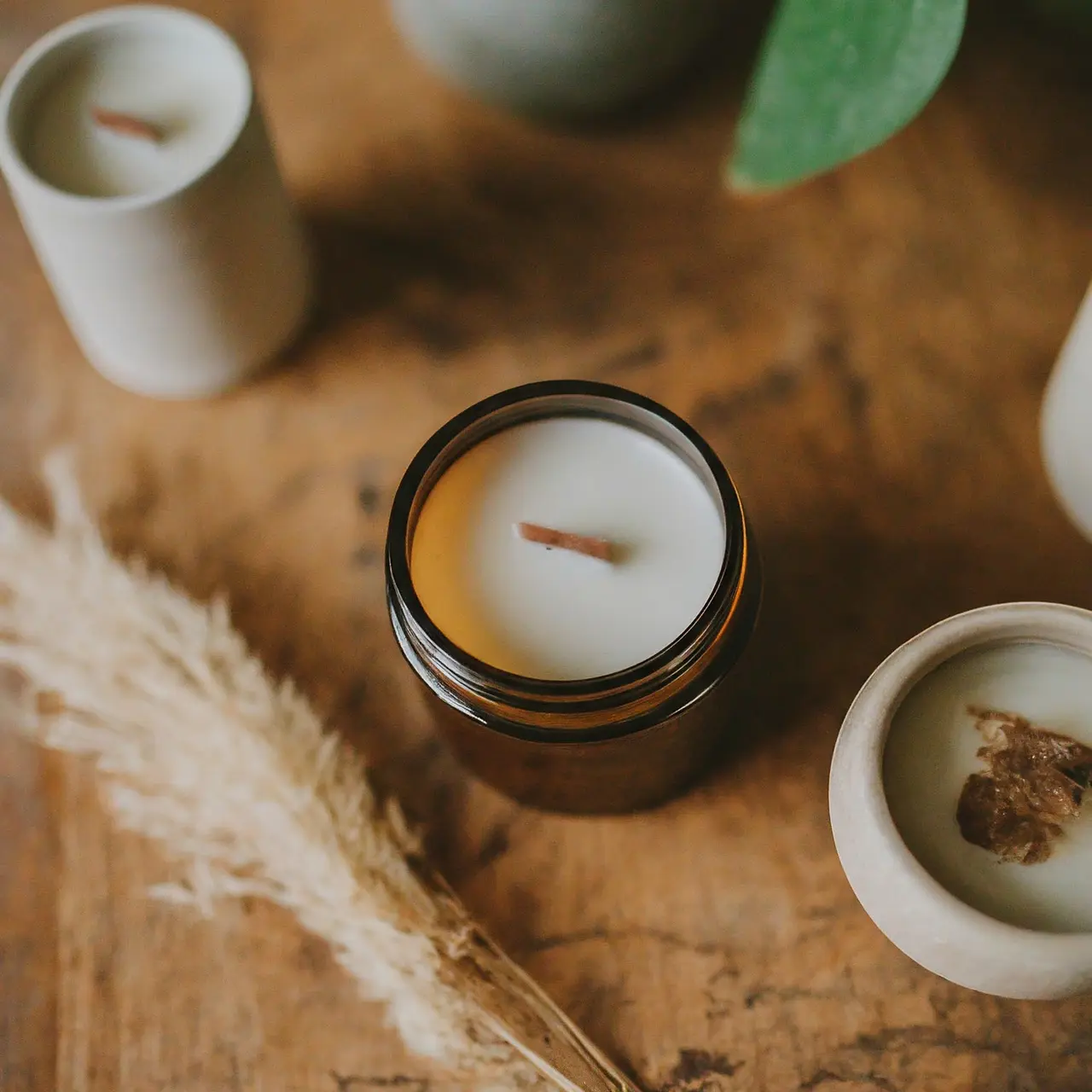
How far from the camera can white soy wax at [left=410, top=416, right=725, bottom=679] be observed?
47 cm

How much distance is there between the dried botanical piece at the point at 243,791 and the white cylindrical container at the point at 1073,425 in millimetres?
324

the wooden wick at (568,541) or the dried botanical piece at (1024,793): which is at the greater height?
the wooden wick at (568,541)

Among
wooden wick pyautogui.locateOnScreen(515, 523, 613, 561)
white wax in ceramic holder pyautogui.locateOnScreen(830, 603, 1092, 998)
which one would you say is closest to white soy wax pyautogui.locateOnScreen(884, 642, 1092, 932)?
white wax in ceramic holder pyautogui.locateOnScreen(830, 603, 1092, 998)

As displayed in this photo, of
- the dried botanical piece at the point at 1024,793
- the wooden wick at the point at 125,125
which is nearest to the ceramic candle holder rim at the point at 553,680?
the dried botanical piece at the point at 1024,793

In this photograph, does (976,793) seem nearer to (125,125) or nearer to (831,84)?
(831,84)

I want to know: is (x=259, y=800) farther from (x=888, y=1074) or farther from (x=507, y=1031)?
(x=888, y=1074)

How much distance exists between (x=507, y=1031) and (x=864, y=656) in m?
0.23

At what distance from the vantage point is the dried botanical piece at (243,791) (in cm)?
50

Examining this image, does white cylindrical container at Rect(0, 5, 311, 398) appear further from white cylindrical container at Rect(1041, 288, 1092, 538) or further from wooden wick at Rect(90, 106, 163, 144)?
white cylindrical container at Rect(1041, 288, 1092, 538)

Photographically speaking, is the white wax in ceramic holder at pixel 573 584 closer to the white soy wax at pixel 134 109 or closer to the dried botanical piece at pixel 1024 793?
the dried botanical piece at pixel 1024 793

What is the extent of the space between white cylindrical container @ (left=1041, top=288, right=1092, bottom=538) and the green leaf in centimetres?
14

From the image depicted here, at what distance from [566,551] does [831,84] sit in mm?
201

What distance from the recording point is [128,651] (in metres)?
0.58

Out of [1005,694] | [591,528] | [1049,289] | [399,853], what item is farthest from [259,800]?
[1049,289]
